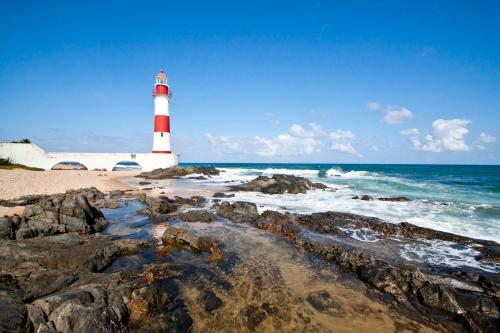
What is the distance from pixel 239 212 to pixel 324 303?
24.8 feet

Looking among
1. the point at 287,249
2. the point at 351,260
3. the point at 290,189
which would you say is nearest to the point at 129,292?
the point at 287,249

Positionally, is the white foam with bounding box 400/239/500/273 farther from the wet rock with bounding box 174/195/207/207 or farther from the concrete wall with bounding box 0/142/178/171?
the concrete wall with bounding box 0/142/178/171

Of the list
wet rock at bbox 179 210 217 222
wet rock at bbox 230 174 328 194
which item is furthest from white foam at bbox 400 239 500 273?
wet rock at bbox 230 174 328 194

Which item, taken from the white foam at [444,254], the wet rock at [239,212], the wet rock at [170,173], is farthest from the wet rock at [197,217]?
the wet rock at [170,173]

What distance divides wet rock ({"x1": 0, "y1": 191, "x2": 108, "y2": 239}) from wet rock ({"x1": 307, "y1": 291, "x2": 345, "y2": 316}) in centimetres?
754

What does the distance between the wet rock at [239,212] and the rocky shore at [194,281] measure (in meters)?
1.64

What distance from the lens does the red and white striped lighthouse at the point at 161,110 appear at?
34812 millimetres

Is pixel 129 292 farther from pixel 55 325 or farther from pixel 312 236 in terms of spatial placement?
pixel 312 236

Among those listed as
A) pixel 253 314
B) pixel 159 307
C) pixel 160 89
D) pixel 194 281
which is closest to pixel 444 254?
pixel 253 314

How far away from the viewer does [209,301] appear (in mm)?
5238

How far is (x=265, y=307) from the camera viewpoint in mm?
5148

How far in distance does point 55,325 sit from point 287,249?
5.93 meters

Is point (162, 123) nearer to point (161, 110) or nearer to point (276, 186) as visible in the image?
point (161, 110)

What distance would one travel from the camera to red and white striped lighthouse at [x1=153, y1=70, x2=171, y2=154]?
34.8 m
